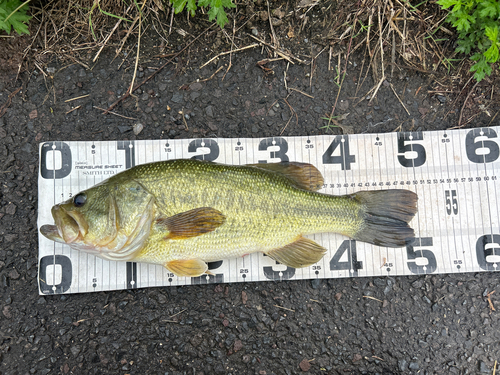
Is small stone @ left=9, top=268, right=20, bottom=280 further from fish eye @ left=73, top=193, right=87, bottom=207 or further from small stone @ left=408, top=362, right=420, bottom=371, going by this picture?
small stone @ left=408, top=362, right=420, bottom=371

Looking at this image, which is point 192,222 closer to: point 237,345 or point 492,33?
point 237,345

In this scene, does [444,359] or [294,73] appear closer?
[444,359]

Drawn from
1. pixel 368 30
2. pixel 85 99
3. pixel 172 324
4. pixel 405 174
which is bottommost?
pixel 172 324

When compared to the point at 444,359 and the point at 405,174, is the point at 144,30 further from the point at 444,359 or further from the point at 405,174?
the point at 444,359

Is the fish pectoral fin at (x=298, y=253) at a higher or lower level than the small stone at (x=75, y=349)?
higher

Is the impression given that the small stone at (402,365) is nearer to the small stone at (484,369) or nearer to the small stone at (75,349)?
the small stone at (484,369)

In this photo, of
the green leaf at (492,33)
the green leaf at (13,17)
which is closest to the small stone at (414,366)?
the green leaf at (492,33)

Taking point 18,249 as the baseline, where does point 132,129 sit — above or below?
above

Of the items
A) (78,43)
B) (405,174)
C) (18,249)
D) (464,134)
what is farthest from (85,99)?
(464,134)
